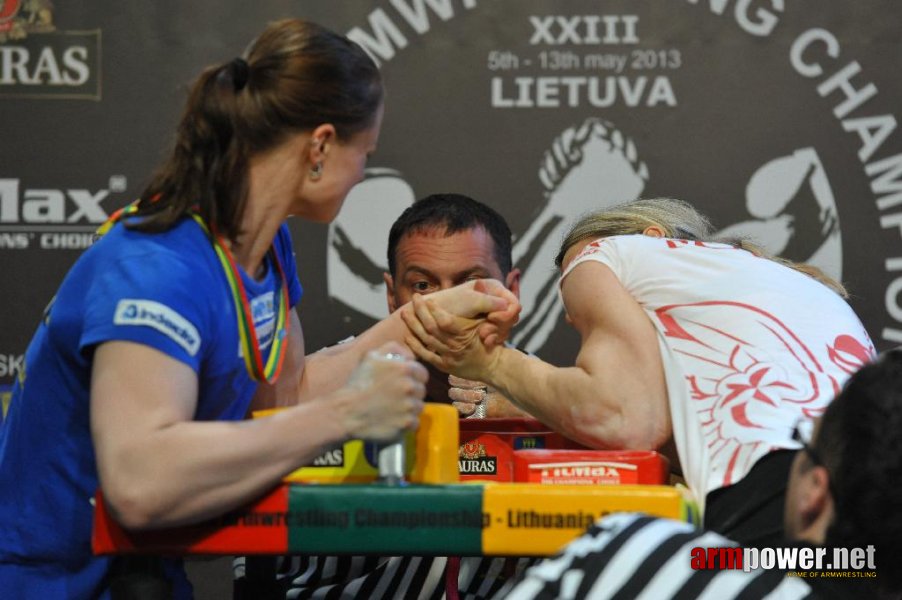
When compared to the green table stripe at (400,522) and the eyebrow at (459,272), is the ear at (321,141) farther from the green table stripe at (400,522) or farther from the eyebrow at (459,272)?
the eyebrow at (459,272)

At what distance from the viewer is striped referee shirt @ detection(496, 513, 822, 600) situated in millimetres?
1030

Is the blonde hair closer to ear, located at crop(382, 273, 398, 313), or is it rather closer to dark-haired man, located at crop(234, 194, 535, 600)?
dark-haired man, located at crop(234, 194, 535, 600)

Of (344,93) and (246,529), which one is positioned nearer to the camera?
(246,529)

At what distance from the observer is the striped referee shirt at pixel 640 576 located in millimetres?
1030

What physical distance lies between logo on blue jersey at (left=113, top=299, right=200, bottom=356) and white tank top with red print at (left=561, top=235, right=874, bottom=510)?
67 cm

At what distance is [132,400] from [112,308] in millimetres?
116

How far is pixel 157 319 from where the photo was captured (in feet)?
4.53

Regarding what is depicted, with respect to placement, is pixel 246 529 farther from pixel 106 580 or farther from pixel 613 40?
pixel 613 40

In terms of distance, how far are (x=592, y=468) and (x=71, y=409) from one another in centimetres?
67

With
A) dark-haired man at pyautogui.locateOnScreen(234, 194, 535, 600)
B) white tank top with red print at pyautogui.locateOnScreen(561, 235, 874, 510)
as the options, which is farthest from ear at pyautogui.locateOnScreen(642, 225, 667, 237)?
dark-haired man at pyautogui.locateOnScreen(234, 194, 535, 600)

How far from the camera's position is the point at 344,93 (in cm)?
159

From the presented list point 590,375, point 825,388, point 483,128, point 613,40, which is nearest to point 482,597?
point 590,375

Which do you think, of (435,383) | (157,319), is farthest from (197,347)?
(435,383)

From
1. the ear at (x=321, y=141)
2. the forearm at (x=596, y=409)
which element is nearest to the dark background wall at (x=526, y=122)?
the forearm at (x=596, y=409)
